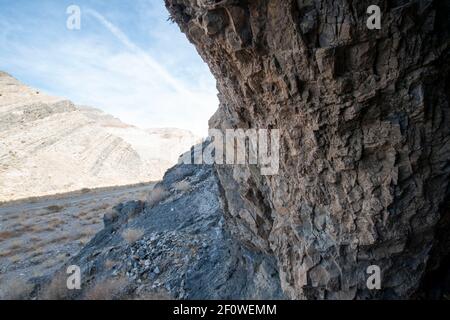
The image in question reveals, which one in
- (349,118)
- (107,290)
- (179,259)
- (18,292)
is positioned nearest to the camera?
(349,118)

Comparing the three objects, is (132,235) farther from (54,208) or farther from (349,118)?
(54,208)

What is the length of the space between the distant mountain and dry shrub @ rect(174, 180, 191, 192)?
28506mm

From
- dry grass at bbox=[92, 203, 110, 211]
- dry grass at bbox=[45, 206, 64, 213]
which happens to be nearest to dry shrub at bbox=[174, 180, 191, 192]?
dry grass at bbox=[92, 203, 110, 211]

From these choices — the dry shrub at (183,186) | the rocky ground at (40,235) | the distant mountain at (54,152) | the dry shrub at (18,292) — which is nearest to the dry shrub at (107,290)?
the dry shrub at (18,292)

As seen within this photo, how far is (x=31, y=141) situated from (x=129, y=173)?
1395 centimetres

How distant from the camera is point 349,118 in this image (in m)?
4.15

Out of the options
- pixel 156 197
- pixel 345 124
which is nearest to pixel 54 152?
pixel 156 197

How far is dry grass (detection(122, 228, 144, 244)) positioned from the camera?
9.94 metres

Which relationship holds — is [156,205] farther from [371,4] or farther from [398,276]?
[371,4]

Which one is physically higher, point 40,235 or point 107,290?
point 107,290

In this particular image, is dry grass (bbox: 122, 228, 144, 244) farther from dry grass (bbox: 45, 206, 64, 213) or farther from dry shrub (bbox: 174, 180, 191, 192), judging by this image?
dry grass (bbox: 45, 206, 64, 213)

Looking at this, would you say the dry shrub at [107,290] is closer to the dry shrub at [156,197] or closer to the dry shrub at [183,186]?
the dry shrub at [156,197]

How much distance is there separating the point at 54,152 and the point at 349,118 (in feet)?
154
